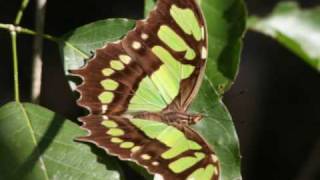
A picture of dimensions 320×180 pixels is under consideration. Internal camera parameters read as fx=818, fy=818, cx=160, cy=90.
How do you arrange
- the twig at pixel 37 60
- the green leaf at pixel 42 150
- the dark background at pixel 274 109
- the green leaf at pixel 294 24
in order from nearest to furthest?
the green leaf at pixel 42 150 → the twig at pixel 37 60 → the green leaf at pixel 294 24 → the dark background at pixel 274 109

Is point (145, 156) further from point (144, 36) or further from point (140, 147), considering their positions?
point (144, 36)

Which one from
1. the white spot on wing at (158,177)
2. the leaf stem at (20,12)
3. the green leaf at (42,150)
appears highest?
the leaf stem at (20,12)

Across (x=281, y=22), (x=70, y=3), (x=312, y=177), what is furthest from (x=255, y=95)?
(x=281, y=22)

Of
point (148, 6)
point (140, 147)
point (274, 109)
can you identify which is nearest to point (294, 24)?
point (148, 6)

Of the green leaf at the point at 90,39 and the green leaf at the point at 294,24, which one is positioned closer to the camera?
the green leaf at the point at 90,39

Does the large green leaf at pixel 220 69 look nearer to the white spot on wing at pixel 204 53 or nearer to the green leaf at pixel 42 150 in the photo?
the white spot on wing at pixel 204 53

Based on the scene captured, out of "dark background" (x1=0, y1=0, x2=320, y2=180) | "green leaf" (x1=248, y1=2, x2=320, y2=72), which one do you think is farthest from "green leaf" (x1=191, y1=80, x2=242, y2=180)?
"dark background" (x1=0, y1=0, x2=320, y2=180)

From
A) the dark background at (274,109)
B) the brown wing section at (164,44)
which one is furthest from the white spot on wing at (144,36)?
the dark background at (274,109)
